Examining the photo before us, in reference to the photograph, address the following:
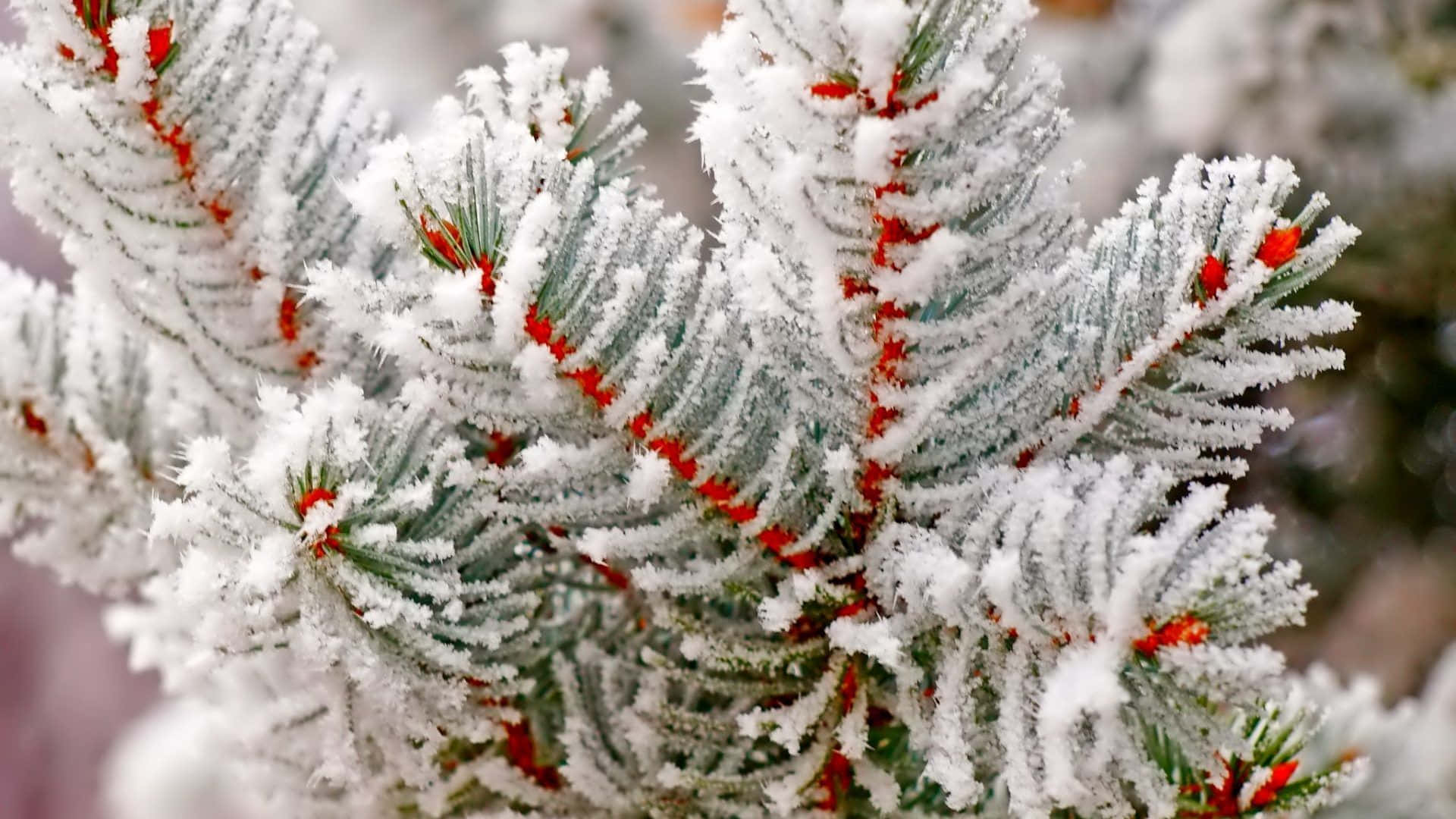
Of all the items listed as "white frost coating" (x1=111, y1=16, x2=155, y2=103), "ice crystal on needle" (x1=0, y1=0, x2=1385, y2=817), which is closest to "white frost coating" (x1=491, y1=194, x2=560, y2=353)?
"ice crystal on needle" (x1=0, y1=0, x2=1385, y2=817)

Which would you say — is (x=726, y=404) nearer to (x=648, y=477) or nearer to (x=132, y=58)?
(x=648, y=477)

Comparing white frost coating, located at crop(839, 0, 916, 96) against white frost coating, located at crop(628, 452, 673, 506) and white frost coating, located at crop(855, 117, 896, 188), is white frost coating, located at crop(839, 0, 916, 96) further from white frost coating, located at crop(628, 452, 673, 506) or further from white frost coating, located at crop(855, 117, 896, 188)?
white frost coating, located at crop(628, 452, 673, 506)

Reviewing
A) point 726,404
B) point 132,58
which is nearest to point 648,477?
point 726,404

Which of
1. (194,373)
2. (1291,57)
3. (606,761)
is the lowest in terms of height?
(606,761)

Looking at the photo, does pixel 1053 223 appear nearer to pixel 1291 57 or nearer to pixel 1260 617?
pixel 1260 617

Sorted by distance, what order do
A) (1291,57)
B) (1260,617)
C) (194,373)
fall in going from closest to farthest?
1. (1260,617)
2. (194,373)
3. (1291,57)

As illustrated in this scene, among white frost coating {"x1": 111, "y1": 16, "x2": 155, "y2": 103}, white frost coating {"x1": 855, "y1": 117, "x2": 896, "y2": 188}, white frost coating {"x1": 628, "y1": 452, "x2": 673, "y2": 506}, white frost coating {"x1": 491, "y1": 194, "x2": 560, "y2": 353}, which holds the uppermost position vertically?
white frost coating {"x1": 111, "y1": 16, "x2": 155, "y2": 103}

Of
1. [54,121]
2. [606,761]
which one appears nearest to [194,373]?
[54,121]

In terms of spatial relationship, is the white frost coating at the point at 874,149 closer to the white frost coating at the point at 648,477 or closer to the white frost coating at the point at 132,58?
the white frost coating at the point at 648,477
